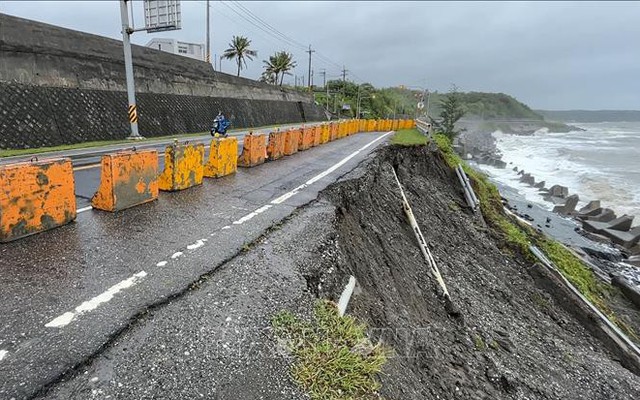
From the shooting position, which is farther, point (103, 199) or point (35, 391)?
point (103, 199)

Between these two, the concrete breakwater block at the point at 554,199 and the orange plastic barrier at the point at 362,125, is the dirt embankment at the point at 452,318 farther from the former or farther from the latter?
the concrete breakwater block at the point at 554,199

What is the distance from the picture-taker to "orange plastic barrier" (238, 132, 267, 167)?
31.9ft

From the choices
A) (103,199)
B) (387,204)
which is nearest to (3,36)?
(103,199)

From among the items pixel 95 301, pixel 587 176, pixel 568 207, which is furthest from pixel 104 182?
pixel 587 176

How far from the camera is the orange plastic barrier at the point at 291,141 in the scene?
40.9 ft

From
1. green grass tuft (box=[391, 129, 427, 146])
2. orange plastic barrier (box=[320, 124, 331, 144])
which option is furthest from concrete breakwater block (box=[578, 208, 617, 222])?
orange plastic barrier (box=[320, 124, 331, 144])

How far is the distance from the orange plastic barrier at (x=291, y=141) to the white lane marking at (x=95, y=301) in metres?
9.21

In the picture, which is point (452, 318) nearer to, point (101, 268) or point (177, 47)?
point (101, 268)

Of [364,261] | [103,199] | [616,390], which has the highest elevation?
[103,199]

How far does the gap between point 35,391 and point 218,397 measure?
1.01m

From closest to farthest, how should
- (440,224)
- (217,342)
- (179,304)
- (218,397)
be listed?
1. (218,397)
2. (217,342)
3. (179,304)
4. (440,224)

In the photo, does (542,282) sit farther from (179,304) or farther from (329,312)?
(179,304)

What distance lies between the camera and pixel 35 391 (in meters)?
2.14

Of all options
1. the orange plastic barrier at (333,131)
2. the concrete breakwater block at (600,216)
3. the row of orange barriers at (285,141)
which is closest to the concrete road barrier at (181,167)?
the row of orange barriers at (285,141)
